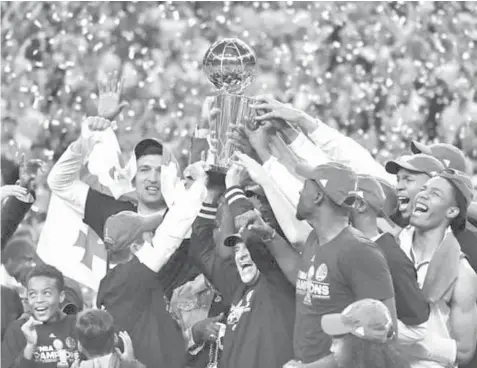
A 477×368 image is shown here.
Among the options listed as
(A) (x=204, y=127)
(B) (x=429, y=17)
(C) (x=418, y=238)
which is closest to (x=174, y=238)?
(A) (x=204, y=127)

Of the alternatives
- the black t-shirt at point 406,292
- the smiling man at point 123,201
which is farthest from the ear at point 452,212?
the smiling man at point 123,201

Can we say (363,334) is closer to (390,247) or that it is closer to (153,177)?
(390,247)

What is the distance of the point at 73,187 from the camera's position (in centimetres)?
862

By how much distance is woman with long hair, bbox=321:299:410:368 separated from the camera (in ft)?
19.8

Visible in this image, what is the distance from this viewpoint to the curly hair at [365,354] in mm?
6066

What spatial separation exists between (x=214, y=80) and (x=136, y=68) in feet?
23.4

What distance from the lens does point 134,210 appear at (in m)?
8.37

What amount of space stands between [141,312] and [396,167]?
1465 millimetres

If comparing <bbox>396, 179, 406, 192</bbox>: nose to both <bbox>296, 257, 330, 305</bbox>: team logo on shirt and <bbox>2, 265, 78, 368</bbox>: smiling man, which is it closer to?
<bbox>296, 257, 330, 305</bbox>: team logo on shirt

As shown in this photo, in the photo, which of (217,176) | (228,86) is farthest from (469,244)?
→ (228,86)

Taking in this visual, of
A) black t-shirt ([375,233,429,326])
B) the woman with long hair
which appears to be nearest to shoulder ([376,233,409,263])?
black t-shirt ([375,233,429,326])

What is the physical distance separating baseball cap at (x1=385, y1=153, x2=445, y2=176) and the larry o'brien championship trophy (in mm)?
770

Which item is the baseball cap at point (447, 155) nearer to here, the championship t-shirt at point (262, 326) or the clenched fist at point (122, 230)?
the championship t-shirt at point (262, 326)

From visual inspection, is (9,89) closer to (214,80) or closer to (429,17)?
(429,17)
